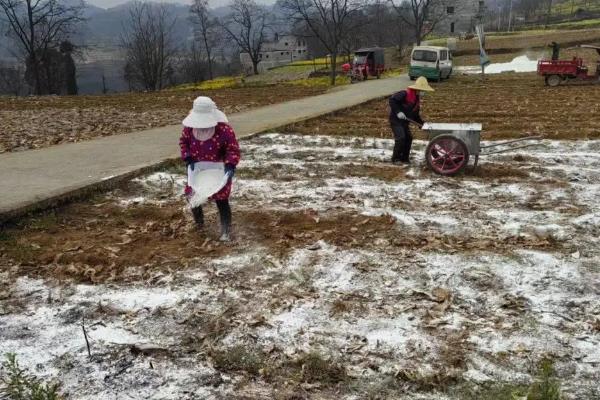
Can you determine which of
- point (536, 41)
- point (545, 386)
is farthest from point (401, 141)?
point (536, 41)

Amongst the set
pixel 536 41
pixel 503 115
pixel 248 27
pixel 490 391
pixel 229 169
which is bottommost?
pixel 490 391

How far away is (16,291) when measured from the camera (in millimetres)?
4535

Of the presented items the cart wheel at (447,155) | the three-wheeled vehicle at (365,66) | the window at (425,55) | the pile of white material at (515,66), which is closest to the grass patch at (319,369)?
the cart wheel at (447,155)

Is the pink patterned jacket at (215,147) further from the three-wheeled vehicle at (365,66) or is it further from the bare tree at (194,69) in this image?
the bare tree at (194,69)

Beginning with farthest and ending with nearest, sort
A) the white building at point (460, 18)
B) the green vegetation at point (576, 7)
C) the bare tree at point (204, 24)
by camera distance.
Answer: the green vegetation at point (576, 7) < the white building at point (460, 18) < the bare tree at point (204, 24)

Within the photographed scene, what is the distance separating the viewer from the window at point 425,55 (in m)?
29.2

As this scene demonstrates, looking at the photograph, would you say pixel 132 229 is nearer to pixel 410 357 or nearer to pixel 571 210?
pixel 410 357

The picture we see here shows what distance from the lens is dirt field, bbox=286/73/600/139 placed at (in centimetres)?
1162

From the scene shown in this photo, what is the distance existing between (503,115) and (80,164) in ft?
34.0

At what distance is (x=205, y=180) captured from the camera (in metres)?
5.50

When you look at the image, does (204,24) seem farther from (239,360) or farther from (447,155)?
(239,360)

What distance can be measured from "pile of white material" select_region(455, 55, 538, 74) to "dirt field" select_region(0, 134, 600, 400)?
105ft

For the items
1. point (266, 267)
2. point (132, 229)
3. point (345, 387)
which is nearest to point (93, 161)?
point (132, 229)

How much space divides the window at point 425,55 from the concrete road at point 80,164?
17046mm
